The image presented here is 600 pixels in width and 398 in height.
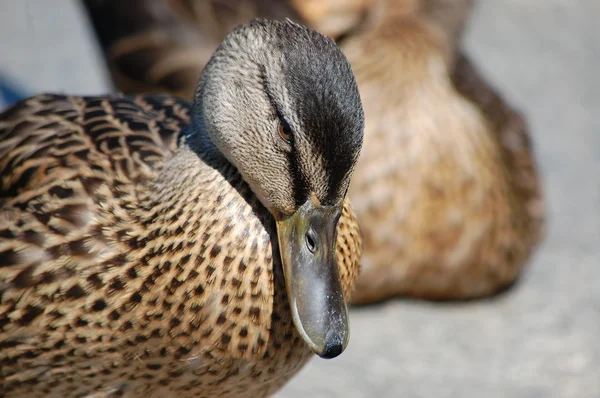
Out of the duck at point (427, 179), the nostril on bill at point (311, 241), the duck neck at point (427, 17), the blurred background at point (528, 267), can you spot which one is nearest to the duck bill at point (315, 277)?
the nostril on bill at point (311, 241)

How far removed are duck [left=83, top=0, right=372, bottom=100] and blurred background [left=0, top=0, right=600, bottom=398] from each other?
9.0 inches

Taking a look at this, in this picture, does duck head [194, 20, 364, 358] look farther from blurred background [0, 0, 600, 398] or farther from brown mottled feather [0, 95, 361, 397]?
blurred background [0, 0, 600, 398]

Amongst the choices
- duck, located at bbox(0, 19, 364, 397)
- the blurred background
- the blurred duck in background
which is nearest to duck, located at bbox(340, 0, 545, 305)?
the blurred duck in background

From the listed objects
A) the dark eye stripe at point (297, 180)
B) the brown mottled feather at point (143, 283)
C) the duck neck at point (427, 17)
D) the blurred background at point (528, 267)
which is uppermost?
the dark eye stripe at point (297, 180)

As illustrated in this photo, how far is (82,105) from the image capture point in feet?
9.91

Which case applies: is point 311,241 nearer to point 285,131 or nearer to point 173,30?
point 285,131

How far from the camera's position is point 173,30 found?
4.64m

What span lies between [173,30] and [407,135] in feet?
3.74

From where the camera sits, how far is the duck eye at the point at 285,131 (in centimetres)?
221

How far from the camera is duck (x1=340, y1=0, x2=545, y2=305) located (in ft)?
14.3

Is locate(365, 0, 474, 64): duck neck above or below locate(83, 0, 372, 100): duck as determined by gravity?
below

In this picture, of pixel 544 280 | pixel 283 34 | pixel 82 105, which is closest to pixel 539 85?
pixel 544 280

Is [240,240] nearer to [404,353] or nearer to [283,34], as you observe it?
[283,34]

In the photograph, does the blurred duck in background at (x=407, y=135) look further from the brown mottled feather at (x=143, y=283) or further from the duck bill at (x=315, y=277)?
the duck bill at (x=315, y=277)
